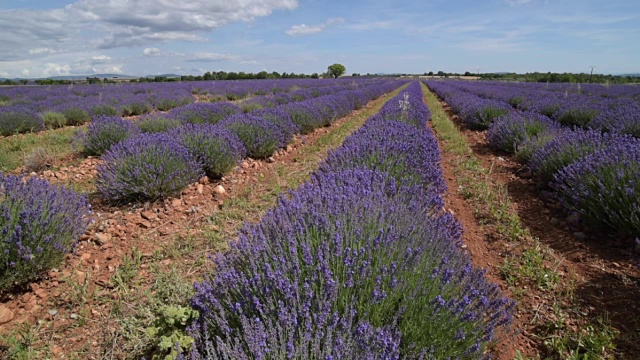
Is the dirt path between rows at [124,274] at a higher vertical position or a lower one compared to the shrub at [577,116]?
lower

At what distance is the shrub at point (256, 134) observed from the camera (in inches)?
231

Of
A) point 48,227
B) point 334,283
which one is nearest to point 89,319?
point 48,227

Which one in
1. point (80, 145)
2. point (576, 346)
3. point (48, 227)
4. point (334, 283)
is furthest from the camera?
point (80, 145)

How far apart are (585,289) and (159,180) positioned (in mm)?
4071

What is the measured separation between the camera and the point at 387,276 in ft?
5.59

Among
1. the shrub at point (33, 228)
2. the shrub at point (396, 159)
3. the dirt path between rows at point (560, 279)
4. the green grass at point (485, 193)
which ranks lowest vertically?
the dirt path between rows at point (560, 279)

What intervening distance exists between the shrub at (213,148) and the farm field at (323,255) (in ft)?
0.10

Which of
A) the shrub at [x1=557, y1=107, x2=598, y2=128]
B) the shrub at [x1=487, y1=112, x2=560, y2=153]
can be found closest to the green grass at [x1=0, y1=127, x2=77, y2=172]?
the shrub at [x1=487, y1=112, x2=560, y2=153]

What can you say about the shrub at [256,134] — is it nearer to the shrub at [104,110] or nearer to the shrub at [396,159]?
the shrub at [396,159]

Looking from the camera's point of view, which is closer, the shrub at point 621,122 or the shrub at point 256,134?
the shrub at point 256,134

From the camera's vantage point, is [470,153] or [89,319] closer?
[89,319]

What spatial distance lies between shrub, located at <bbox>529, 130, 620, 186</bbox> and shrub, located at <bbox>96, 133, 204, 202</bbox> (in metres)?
4.64

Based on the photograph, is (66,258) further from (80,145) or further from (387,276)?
(80,145)

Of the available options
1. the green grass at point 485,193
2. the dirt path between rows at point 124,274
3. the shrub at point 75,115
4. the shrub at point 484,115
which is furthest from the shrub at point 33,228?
the shrub at point 484,115
